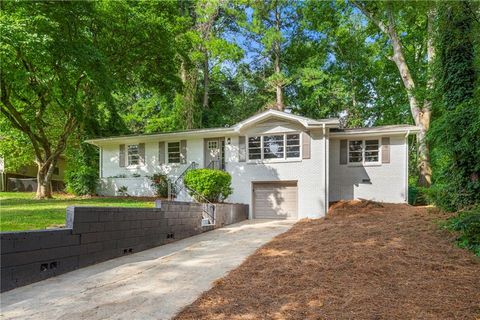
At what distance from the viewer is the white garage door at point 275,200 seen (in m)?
13.9

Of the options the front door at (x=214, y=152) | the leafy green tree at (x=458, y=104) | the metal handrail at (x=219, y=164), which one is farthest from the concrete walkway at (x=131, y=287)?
the front door at (x=214, y=152)

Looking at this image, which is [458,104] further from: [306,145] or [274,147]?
[274,147]

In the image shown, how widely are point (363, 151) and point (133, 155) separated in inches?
460

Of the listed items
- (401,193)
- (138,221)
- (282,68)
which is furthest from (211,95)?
(138,221)

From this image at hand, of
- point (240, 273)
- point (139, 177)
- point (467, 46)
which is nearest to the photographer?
point (240, 273)

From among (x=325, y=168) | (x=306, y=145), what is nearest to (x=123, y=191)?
(x=306, y=145)

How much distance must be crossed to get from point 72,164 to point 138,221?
582 inches

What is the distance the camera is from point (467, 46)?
780cm

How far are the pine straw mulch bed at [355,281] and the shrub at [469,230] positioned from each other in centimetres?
24

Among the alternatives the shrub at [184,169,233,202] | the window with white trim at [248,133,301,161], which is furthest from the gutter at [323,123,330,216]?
the shrub at [184,169,233,202]

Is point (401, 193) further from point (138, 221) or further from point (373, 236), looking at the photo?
point (138, 221)

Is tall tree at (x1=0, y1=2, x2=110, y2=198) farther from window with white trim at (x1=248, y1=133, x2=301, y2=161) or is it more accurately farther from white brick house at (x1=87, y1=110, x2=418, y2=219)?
window with white trim at (x1=248, y1=133, x2=301, y2=161)

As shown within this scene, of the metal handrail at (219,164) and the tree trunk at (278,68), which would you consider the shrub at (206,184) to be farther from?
the tree trunk at (278,68)

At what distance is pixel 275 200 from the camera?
46.6ft
